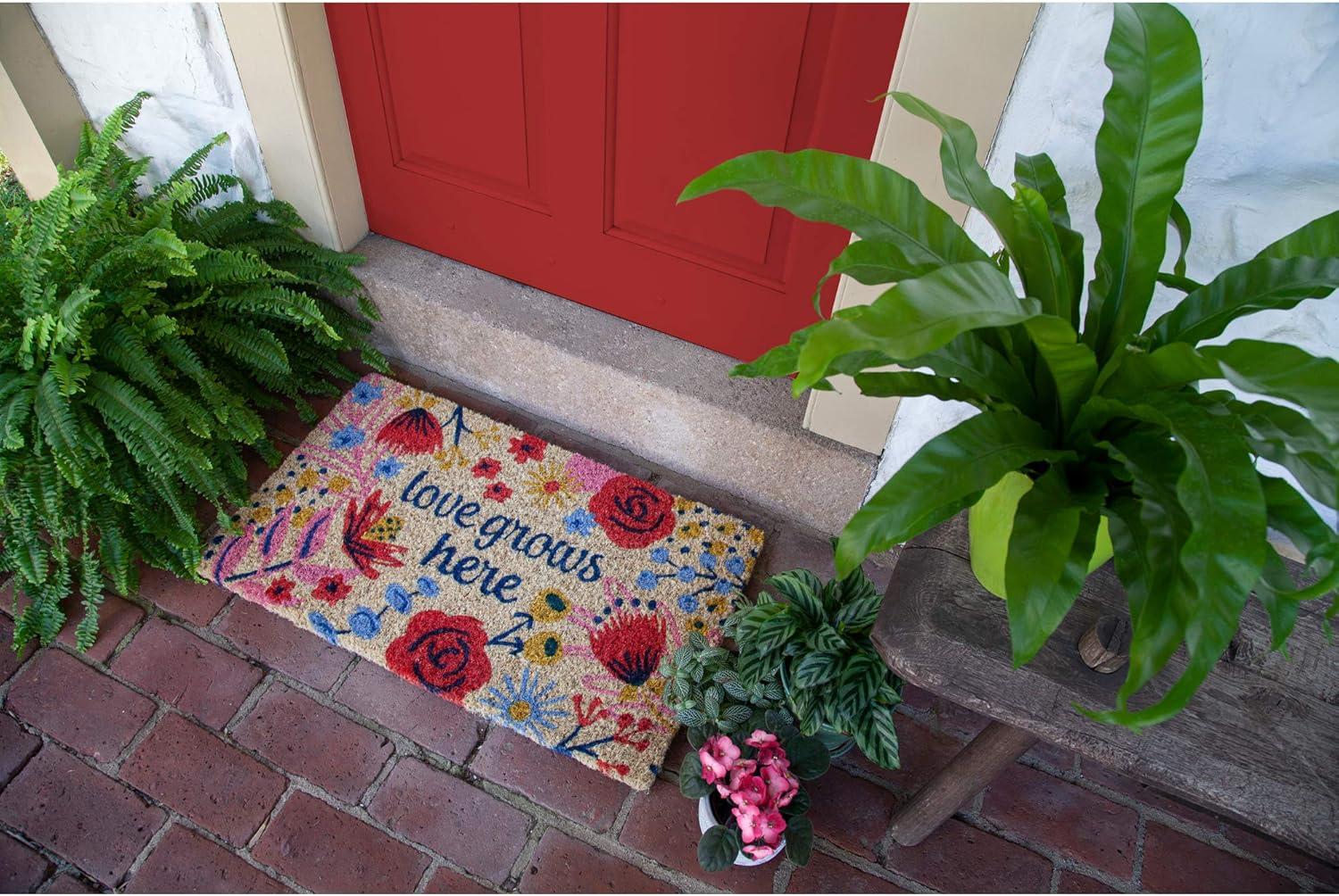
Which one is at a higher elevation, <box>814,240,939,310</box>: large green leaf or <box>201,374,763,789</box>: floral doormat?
<box>814,240,939,310</box>: large green leaf

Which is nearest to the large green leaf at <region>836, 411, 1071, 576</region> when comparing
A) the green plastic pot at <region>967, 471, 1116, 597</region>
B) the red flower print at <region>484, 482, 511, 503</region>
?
the green plastic pot at <region>967, 471, 1116, 597</region>

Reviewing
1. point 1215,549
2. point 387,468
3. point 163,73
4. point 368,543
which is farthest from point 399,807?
point 163,73

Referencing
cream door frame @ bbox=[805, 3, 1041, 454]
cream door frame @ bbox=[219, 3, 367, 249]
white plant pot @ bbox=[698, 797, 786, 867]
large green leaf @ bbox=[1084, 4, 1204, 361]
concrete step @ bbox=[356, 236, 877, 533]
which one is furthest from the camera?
concrete step @ bbox=[356, 236, 877, 533]

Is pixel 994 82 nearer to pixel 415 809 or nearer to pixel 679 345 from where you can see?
pixel 679 345

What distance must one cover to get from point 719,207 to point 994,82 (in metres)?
0.73

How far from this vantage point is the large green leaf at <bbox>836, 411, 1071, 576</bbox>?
3.10 feet

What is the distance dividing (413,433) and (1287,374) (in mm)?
2059

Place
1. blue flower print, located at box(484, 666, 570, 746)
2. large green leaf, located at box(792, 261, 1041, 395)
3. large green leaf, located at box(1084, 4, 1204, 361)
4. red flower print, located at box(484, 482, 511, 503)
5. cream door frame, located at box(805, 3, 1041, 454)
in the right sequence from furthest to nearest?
red flower print, located at box(484, 482, 511, 503)
blue flower print, located at box(484, 666, 570, 746)
cream door frame, located at box(805, 3, 1041, 454)
large green leaf, located at box(1084, 4, 1204, 361)
large green leaf, located at box(792, 261, 1041, 395)

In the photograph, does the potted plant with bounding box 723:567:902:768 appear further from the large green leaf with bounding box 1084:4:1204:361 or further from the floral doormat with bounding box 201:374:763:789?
the large green leaf with bounding box 1084:4:1204:361

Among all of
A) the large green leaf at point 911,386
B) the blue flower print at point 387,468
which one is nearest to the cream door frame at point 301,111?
the blue flower print at point 387,468

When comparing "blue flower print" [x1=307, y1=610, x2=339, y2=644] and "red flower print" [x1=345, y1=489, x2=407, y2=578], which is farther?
"red flower print" [x1=345, y1=489, x2=407, y2=578]

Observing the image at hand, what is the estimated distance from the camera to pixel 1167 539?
925mm

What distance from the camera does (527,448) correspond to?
2402 millimetres

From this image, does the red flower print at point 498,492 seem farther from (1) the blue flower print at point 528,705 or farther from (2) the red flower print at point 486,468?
(1) the blue flower print at point 528,705
